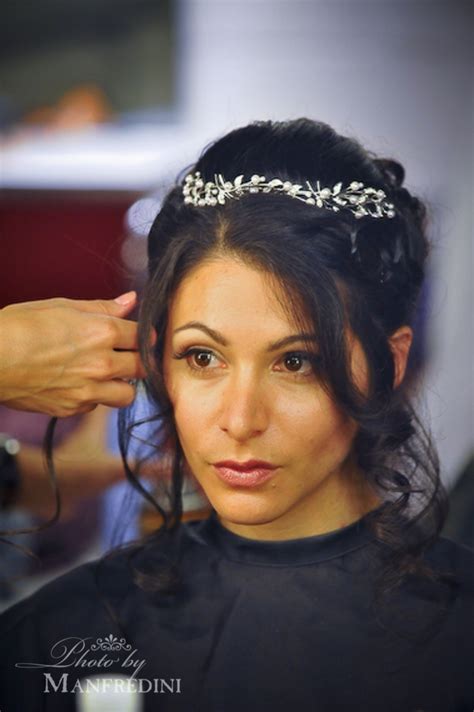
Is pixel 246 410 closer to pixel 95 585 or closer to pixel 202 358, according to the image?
pixel 202 358

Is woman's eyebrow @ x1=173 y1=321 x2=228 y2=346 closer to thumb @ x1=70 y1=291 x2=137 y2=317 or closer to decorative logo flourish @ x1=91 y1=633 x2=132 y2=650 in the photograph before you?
thumb @ x1=70 y1=291 x2=137 y2=317

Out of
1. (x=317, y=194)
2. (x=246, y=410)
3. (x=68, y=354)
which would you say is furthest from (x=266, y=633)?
(x=317, y=194)

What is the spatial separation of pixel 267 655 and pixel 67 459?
382 millimetres

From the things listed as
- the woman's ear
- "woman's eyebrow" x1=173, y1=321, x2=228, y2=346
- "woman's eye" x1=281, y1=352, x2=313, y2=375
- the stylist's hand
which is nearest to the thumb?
the stylist's hand

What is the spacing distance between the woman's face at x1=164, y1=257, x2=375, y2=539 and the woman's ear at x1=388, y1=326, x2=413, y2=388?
0.18ft

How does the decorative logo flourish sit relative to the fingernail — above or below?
below

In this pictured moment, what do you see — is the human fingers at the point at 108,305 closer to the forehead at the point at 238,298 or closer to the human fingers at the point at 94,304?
the human fingers at the point at 94,304

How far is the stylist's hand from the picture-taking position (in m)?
1.00

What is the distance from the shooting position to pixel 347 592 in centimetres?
104

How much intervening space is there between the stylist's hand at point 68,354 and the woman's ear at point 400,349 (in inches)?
12.5

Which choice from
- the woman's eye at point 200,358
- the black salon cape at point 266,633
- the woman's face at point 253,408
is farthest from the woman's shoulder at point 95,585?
the woman's eye at point 200,358

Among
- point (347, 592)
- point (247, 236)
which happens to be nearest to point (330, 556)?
point (347, 592)

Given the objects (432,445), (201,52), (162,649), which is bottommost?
(162,649)

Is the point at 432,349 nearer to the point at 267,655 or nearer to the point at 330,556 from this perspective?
the point at 330,556
